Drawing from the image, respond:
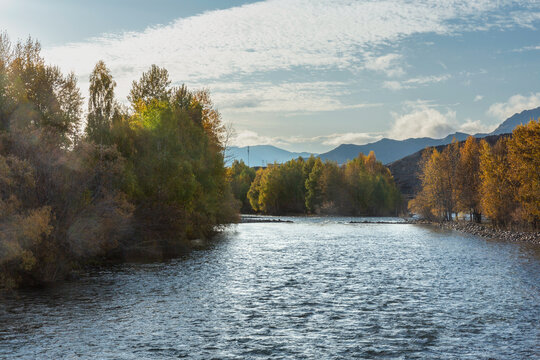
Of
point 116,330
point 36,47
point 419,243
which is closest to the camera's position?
point 116,330

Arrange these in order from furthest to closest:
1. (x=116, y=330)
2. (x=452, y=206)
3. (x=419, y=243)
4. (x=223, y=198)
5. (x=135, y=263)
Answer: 1. (x=452, y=206)
2. (x=223, y=198)
3. (x=419, y=243)
4. (x=135, y=263)
5. (x=116, y=330)

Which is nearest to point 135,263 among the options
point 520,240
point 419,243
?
point 419,243

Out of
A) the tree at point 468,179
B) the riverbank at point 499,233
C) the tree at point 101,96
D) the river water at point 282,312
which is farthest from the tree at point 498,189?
the tree at point 101,96

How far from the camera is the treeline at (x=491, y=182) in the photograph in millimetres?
69188

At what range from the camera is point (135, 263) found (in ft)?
138

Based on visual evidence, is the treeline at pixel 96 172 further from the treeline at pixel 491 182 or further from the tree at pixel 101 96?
the treeline at pixel 491 182

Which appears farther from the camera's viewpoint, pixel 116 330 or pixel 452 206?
pixel 452 206

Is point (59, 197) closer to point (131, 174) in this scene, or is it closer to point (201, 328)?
point (131, 174)

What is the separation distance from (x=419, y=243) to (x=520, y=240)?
45.7 ft

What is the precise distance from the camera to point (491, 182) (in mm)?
79812

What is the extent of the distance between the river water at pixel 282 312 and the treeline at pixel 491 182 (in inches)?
1202

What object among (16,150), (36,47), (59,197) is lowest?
(59,197)

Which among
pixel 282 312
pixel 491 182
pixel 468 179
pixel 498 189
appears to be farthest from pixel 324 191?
pixel 282 312

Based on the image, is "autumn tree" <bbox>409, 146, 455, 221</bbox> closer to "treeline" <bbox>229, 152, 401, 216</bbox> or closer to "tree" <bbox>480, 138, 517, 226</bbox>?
"tree" <bbox>480, 138, 517, 226</bbox>
